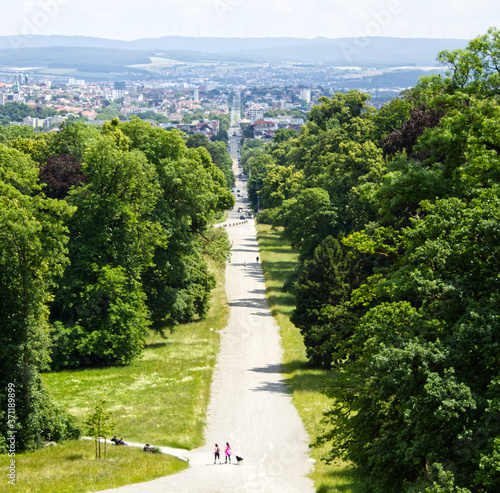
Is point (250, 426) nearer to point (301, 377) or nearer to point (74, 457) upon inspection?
point (74, 457)

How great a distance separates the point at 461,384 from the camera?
52.0 ft

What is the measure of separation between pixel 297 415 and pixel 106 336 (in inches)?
442

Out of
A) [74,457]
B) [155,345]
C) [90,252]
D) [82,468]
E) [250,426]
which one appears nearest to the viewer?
[82,468]

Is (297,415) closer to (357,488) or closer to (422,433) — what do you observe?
(357,488)

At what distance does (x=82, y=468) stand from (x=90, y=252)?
1760cm

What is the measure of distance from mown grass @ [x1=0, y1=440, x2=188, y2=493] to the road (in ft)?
1.91

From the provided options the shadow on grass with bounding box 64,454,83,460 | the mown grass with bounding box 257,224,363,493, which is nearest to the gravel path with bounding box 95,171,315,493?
the mown grass with bounding box 257,224,363,493

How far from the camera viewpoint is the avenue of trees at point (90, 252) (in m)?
26.0

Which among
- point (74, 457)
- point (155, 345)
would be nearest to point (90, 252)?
point (155, 345)

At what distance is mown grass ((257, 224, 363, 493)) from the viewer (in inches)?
957

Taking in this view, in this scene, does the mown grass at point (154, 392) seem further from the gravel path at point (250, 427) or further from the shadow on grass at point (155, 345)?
the gravel path at point (250, 427)

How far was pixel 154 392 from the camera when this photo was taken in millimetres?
Answer: 35156

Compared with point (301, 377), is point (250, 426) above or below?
above

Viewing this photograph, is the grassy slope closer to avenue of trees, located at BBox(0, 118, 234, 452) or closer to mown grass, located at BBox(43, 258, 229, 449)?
mown grass, located at BBox(43, 258, 229, 449)
